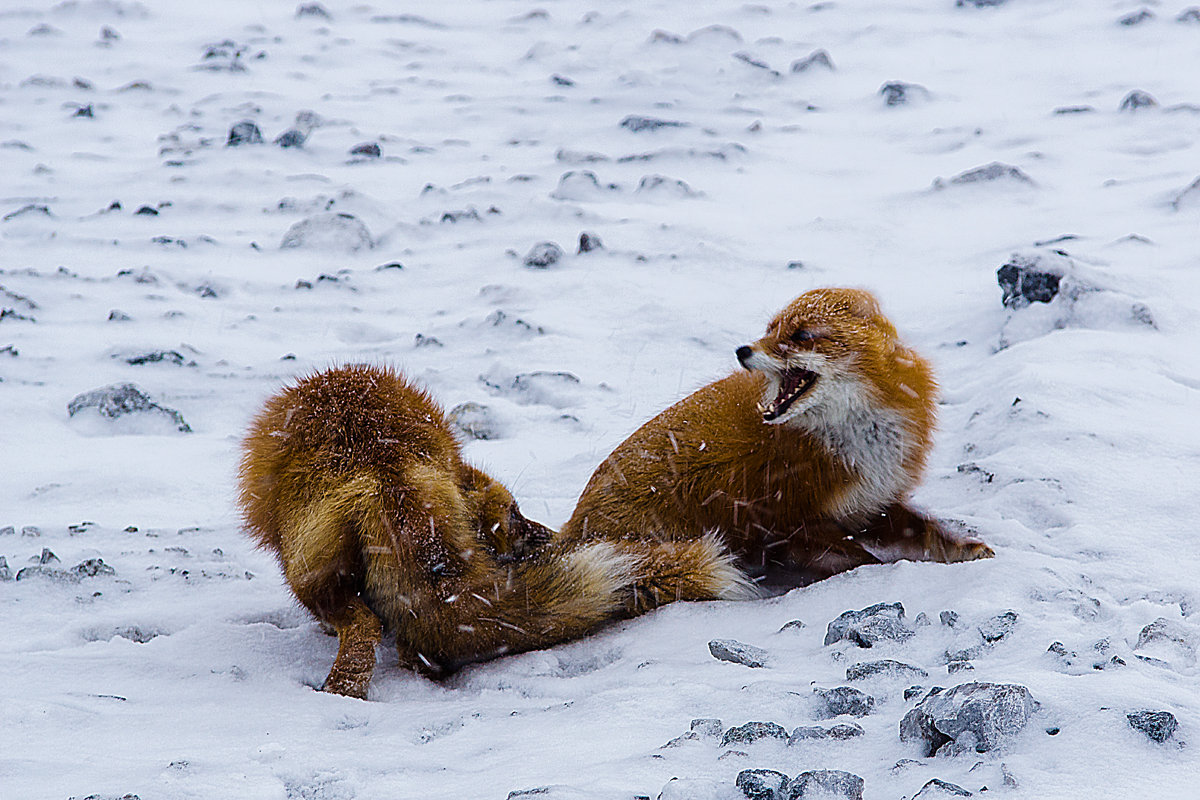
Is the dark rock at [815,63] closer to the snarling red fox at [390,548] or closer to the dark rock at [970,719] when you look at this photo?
the snarling red fox at [390,548]

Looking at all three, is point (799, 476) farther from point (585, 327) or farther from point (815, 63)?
point (815, 63)

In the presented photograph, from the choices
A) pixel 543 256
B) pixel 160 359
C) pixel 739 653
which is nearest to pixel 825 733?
pixel 739 653

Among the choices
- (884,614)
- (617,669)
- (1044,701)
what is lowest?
(617,669)

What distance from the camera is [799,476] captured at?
11.6ft

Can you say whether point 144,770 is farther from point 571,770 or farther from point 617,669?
point 617,669

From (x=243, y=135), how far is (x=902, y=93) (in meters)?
6.56

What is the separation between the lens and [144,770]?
230 cm

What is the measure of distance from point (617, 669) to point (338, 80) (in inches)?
460

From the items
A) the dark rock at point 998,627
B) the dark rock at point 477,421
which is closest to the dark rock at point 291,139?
the dark rock at point 477,421

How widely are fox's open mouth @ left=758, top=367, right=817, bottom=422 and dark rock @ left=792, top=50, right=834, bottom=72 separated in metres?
9.21

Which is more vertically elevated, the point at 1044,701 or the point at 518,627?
the point at 1044,701

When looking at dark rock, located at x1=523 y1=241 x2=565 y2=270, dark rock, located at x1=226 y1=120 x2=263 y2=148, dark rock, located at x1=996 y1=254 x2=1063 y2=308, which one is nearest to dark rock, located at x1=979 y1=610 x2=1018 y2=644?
dark rock, located at x1=996 y1=254 x2=1063 y2=308

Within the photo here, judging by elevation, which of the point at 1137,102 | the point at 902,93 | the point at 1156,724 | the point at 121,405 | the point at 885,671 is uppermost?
the point at 1137,102

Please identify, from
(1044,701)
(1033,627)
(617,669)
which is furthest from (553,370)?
(1044,701)
